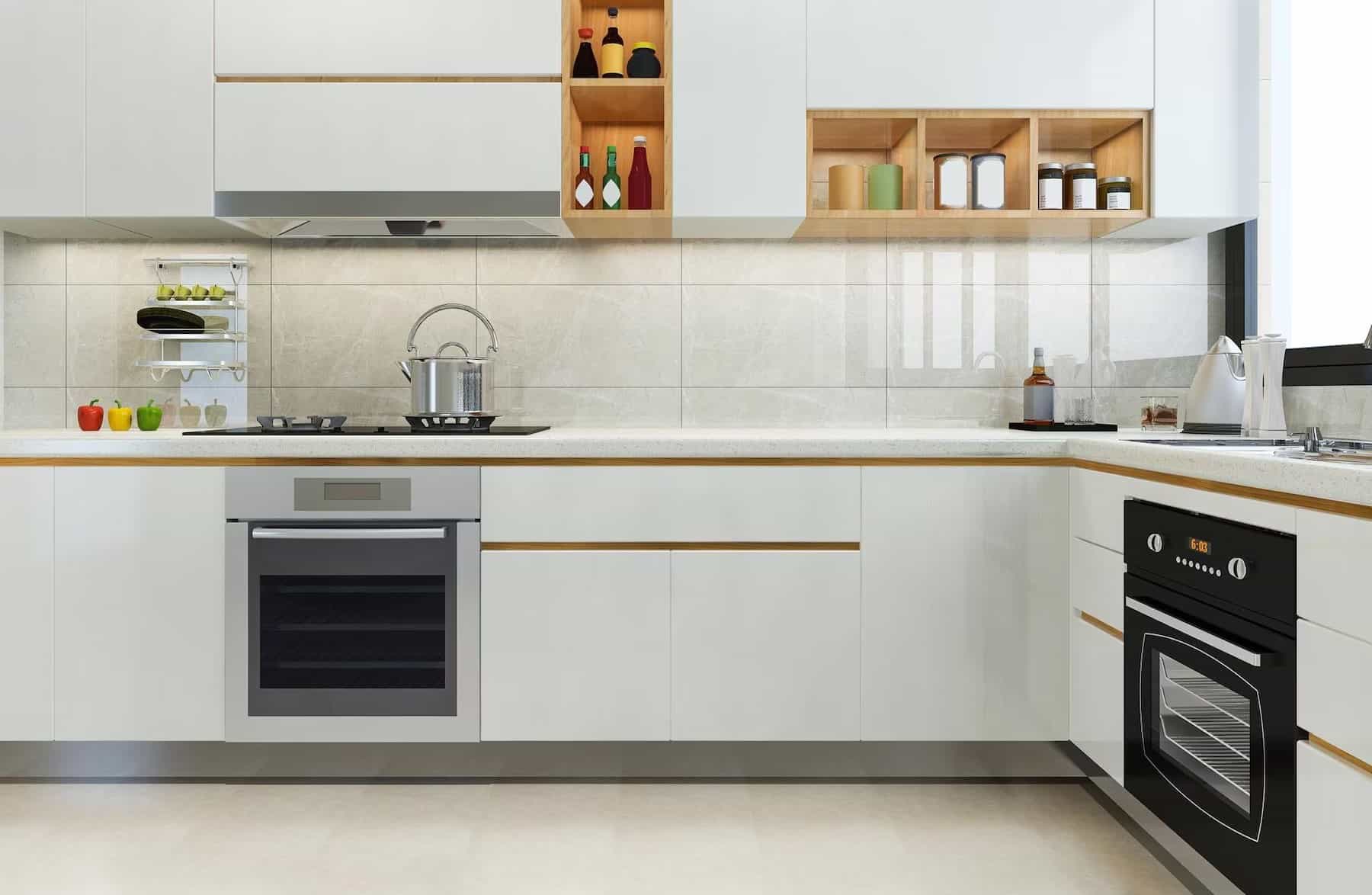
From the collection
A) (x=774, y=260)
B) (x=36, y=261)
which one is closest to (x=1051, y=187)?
(x=774, y=260)

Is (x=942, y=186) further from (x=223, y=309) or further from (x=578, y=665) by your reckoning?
(x=223, y=309)

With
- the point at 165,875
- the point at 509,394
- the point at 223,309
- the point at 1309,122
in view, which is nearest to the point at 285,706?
the point at 165,875

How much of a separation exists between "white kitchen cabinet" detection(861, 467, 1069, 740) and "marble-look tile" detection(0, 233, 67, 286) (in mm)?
2505

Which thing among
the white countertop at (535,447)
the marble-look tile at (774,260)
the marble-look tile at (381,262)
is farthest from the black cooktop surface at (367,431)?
the marble-look tile at (774,260)

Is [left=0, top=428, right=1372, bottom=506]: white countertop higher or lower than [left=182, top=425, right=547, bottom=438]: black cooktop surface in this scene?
lower

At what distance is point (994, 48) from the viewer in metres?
2.46

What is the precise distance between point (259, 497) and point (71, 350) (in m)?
1.14

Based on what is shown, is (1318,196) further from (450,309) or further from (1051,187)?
(450,309)

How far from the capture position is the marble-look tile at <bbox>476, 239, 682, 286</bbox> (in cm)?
285

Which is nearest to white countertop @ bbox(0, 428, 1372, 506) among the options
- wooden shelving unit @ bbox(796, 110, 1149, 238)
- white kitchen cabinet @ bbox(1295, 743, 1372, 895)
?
wooden shelving unit @ bbox(796, 110, 1149, 238)

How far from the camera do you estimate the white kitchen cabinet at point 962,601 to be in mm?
2225

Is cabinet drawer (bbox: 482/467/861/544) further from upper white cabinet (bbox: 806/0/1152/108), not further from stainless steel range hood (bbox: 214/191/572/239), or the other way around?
upper white cabinet (bbox: 806/0/1152/108)

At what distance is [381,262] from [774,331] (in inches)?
48.3

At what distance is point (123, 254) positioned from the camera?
9.27ft
